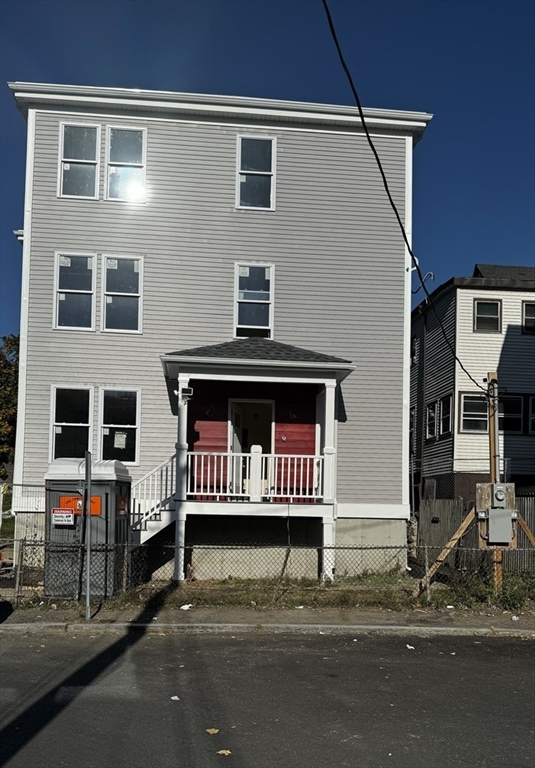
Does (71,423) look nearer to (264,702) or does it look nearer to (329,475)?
(329,475)

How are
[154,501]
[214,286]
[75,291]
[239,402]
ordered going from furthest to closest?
[214,286] < [239,402] < [75,291] < [154,501]

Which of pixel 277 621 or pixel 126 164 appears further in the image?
pixel 126 164

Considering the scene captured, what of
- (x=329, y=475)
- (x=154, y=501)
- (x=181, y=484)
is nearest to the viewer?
(x=181, y=484)

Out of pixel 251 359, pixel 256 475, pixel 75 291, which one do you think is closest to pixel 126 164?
pixel 75 291

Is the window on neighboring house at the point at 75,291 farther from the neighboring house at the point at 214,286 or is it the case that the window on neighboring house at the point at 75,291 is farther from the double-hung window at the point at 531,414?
the double-hung window at the point at 531,414

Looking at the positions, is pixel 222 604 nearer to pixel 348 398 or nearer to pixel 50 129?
pixel 348 398

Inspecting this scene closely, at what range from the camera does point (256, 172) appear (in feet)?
56.1

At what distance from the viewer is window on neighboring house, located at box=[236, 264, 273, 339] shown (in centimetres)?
1673

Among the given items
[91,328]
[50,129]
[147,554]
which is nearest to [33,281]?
[91,328]

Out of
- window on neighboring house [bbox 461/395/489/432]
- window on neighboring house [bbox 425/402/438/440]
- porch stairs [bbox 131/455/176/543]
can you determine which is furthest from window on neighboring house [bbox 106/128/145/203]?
window on neighboring house [bbox 425/402/438/440]

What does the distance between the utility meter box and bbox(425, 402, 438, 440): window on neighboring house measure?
17.1 metres

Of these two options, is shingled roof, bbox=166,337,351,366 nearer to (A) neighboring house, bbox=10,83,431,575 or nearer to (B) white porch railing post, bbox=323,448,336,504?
(A) neighboring house, bbox=10,83,431,575

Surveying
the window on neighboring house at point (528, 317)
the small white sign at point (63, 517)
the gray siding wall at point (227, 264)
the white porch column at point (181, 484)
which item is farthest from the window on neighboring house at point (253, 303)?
the window on neighboring house at point (528, 317)

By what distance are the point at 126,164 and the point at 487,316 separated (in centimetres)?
1405
